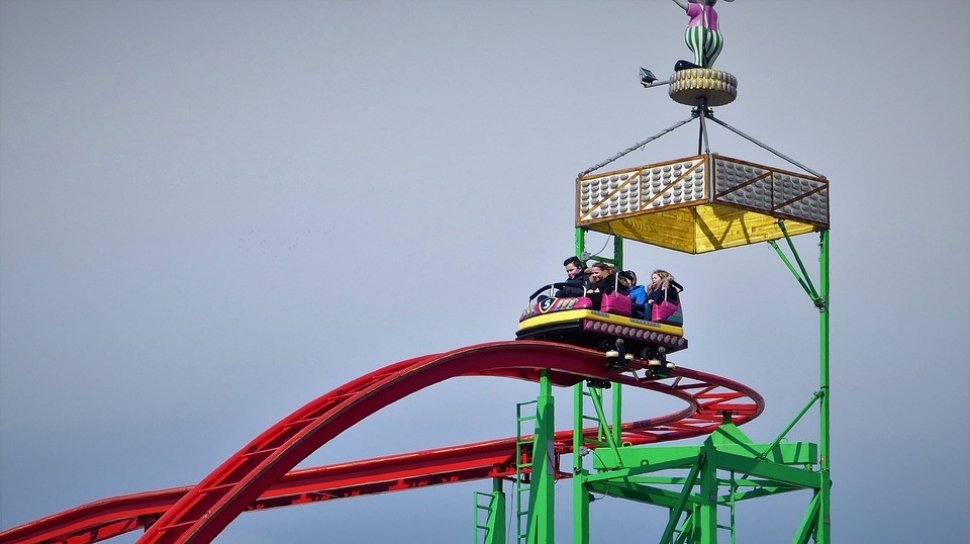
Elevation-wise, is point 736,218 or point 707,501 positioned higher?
point 736,218

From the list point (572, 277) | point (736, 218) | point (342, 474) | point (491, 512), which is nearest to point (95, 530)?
point (342, 474)

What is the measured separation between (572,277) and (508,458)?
14.2ft

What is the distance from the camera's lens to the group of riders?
115 feet

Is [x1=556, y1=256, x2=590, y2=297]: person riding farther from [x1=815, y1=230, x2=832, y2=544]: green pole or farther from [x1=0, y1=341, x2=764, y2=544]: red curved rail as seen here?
[x1=815, y1=230, x2=832, y2=544]: green pole

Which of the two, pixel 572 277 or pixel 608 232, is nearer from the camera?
pixel 572 277

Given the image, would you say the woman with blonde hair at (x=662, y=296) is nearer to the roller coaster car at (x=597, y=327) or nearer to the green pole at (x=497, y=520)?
the roller coaster car at (x=597, y=327)

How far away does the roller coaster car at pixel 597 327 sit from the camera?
34594 millimetres

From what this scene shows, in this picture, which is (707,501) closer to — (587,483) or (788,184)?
(587,483)

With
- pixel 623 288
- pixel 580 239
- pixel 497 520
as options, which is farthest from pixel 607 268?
pixel 497 520

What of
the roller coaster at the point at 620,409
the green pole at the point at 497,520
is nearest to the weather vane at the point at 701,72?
the roller coaster at the point at 620,409

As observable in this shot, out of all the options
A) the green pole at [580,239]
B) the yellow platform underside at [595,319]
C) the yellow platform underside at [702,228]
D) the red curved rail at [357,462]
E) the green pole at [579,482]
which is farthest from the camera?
the yellow platform underside at [702,228]

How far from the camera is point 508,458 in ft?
127

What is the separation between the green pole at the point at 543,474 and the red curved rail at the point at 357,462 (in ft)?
1.77

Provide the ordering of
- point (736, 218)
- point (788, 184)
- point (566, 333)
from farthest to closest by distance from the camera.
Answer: point (736, 218), point (788, 184), point (566, 333)
